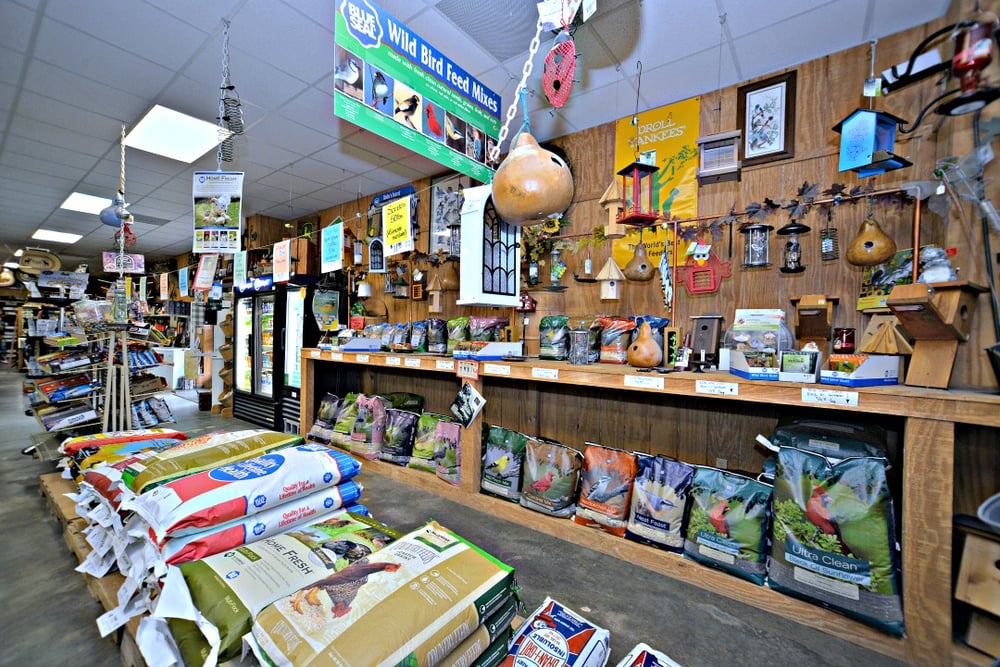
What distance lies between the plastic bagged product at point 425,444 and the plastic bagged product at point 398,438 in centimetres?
14

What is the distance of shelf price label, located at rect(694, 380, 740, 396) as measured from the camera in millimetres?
1929

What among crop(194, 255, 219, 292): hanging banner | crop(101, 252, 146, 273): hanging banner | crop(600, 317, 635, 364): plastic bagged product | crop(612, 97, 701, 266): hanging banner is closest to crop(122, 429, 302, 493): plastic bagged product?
crop(600, 317, 635, 364): plastic bagged product

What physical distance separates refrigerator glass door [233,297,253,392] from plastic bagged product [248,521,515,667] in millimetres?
5798

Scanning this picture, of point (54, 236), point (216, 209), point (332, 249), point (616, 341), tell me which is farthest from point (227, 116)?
point (54, 236)

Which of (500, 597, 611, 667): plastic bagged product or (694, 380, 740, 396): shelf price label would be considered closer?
(500, 597, 611, 667): plastic bagged product

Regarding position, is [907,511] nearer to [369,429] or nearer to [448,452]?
[448,452]

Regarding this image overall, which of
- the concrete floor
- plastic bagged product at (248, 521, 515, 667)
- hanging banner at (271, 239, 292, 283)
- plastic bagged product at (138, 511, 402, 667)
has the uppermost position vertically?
hanging banner at (271, 239, 292, 283)

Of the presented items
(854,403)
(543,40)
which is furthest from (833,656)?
(543,40)

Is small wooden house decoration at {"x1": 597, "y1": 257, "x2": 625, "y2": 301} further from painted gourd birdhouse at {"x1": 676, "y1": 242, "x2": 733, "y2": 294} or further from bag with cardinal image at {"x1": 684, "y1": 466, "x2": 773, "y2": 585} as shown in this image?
bag with cardinal image at {"x1": 684, "y1": 466, "x2": 773, "y2": 585}

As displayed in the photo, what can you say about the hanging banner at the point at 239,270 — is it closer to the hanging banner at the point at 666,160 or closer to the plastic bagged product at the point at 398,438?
the plastic bagged product at the point at 398,438

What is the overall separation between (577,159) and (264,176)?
3730mm

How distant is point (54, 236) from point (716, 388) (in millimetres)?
11842

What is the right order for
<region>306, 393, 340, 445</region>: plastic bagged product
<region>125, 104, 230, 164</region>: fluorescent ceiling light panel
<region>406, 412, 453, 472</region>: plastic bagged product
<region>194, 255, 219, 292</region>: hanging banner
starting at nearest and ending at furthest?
<region>406, 412, 453, 472</region>: plastic bagged product, <region>125, 104, 230, 164</region>: fluorescent ceiling light panel, <region>306, 393, 340, 445</region>: plastic bagged product, <region>194, 255, 219, 292</region>: hanging banner

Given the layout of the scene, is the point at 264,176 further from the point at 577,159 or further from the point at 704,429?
the point at 704,429
